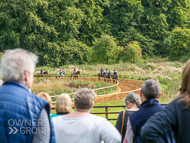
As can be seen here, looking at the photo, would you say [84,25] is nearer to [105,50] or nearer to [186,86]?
[105,50]

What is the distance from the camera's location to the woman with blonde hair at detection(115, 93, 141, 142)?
3.26m

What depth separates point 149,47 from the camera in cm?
4431

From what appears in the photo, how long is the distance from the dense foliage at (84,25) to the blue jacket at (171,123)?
30.9 meters

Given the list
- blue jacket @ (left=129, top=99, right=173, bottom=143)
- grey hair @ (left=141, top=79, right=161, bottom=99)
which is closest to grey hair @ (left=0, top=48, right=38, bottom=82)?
blue jacket @ (left=129, top=99, right=173, bottom=143)

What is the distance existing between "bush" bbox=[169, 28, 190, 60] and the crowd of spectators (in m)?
35.9

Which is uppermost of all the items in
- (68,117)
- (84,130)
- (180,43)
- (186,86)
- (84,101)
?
(180,43)

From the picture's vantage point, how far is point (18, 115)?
6.04 feet

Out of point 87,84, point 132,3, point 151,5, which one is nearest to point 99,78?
point 87,84

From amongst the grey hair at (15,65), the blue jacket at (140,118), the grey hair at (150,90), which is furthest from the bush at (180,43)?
the grey hair at (15,65)

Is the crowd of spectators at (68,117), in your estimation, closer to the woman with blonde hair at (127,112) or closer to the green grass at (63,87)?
the woman with blonde hair at (127,112)

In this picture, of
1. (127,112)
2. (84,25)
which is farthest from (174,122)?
(84,25)

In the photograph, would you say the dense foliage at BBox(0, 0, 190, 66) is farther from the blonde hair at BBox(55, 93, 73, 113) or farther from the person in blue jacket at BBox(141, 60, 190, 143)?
the person in blue jacket at BBox(141, 60, 190, 143)

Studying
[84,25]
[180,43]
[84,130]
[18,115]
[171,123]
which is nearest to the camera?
[171,123]

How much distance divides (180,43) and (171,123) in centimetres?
3723
